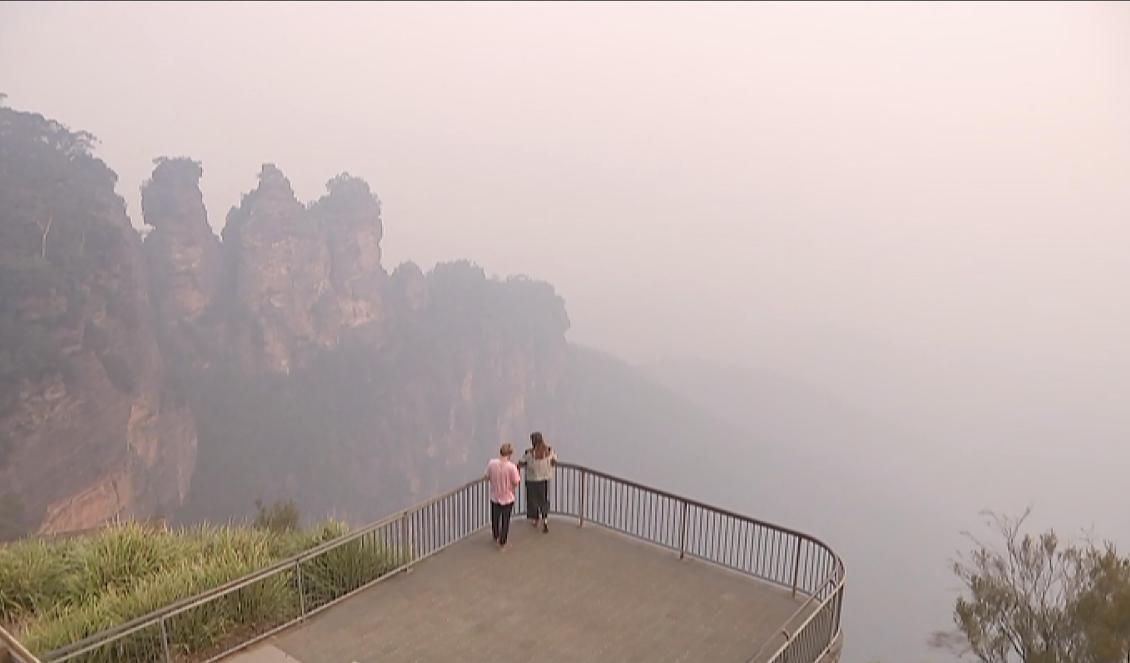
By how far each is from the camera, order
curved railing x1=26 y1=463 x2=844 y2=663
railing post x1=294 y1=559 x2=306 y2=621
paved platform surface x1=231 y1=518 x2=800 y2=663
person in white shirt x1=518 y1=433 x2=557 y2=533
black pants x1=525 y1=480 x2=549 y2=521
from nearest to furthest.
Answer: curved railing x1=26 y1=463 x2=844 y2=663
paved platform surface x1=231 y1=518 x2=800 y2=663
railing post x1=294 y1=559 x2=306 y2=621
person in white shirt x1=518 y1=433 x2=557 y2=533
black pants x1=525 y1=480 x2=549 y2=521

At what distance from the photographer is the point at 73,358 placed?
62375 millimetres

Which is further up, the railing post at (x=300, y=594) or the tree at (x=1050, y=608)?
the railing post at (x=300, y=594)

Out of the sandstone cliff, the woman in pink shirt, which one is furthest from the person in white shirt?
the sandstone cliff

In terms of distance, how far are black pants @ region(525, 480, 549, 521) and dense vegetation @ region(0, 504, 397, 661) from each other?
2.37 m

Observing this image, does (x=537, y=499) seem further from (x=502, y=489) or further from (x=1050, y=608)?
(x=1050, y=608)

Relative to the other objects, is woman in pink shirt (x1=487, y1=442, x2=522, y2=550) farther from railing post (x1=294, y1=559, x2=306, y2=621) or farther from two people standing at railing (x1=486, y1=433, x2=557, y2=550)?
railing post (x1=294, y1=559, x2=306, y2=621)

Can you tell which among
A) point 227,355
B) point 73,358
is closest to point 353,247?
point 227,355

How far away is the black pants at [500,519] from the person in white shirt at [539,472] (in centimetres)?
57

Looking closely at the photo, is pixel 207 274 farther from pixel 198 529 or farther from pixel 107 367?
pixel 198 529

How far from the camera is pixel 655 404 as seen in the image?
7387 inches

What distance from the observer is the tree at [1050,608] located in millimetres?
18672

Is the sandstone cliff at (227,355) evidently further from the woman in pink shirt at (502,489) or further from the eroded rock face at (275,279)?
the woman in pink shirt at (502,489)

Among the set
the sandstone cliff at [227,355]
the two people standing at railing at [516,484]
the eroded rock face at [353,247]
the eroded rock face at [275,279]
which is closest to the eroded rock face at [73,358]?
the sandstone cliff at [227,355]

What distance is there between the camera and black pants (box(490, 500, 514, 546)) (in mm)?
10992
